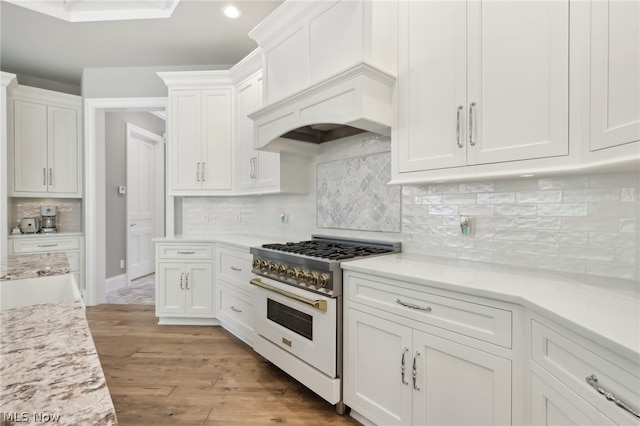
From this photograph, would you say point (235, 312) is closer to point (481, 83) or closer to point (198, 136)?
point (198, 136)

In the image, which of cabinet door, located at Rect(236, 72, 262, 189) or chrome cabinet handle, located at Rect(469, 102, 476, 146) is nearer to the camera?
chrome cabinet handle, located at Rect(469, 102, 476, 146)

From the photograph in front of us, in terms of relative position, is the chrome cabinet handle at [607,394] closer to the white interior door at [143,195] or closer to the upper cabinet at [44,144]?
the upper cabinet at [44,144]

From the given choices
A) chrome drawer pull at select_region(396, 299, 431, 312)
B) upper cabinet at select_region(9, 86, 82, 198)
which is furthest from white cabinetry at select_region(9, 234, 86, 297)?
chrome drawer pull at select_region(396, 299, 431, 312)

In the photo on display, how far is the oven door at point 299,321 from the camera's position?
1.90 metres

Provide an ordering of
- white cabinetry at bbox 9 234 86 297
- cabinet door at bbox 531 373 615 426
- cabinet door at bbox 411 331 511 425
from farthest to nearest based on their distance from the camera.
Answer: white cabinetry at bbox 9 234 86 297 → cabinet door at bbox 411 331 511 425 → cabinet door at bbox 531 373 615 426

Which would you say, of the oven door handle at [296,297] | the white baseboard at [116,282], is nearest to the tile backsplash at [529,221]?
the oven door handle at [296,297]

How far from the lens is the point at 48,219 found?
4.22m

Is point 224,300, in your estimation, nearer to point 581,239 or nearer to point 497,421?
point 497,421

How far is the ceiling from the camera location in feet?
9.91

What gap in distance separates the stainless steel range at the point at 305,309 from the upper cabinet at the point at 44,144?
330 centimetres

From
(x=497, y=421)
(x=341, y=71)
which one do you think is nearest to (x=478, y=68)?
(x=341, y=71)

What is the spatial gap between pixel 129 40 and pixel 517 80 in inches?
147

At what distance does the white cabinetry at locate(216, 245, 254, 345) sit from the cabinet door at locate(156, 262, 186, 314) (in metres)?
0.42

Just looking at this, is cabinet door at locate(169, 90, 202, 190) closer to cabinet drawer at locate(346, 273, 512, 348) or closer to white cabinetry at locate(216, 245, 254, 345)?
white cabinetry at locate(216, 245, 254, 345)
